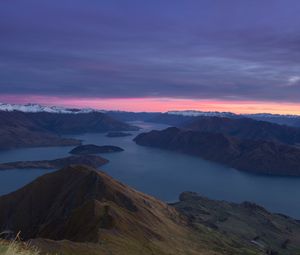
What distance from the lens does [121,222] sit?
9175 cm

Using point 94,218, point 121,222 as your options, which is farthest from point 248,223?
point 94,218

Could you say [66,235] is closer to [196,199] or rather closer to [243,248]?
[243,248]

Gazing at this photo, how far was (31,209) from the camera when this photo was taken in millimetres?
131625

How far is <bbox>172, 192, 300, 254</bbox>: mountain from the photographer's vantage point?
458 ft

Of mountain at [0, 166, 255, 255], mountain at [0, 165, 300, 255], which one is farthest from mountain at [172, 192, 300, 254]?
mountain at [0, 166, 255, 255]

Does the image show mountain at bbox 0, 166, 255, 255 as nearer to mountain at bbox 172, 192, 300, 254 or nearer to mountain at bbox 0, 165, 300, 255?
mountain at bbox 0, 165, 300, 255

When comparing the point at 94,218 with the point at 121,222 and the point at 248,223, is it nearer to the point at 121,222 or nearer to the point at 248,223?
the point at 121,222

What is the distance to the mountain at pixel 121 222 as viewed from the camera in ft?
276

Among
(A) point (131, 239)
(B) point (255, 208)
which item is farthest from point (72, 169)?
(B) point (255, 208)

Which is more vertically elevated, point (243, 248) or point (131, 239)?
point (131, 239)

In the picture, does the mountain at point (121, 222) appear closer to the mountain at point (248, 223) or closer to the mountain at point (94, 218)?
the mountain at point (94, 218)

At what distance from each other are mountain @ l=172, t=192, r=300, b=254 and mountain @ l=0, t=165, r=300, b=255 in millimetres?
343

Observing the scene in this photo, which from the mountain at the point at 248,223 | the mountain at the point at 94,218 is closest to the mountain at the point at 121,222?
the mountain at the point at 94,218

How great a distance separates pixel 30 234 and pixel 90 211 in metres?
32.3
